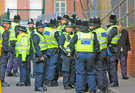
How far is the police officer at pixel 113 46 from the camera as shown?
1088 centimetres

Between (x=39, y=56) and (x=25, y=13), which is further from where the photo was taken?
(x=25, y=13)

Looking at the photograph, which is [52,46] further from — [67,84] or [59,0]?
[59,0]

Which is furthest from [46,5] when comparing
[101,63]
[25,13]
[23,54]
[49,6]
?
[101,63]

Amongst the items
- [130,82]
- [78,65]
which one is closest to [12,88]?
[78,65]

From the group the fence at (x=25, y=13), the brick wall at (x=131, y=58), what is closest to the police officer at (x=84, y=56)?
the brick wall at (x=131, y=58)

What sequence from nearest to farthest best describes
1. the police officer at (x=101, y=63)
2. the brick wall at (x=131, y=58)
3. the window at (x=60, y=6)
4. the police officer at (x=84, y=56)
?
the police officer at (x=84, y=56)
the police officer at (x=101, y=63)
the brick wall at (x=131, y=58)
the window at (x=60, y=6)

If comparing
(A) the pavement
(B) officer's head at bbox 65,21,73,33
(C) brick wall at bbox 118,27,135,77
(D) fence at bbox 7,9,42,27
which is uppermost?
(D) fence at bbox 7,9,42,27

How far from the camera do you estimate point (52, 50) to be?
39.0 ft

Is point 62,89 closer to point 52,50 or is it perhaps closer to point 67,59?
point 67,59

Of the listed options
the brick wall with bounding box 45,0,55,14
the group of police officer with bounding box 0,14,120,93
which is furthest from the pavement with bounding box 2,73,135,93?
the brick wall with bounding box 45,0,55,14

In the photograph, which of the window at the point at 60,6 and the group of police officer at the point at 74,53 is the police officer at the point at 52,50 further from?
the window at the point at 60,6

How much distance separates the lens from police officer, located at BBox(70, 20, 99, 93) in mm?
9742

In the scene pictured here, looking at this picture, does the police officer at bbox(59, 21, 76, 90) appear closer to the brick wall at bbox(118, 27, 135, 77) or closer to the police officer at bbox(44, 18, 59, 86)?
the police officer at bbox(44, 18, 59, 86)

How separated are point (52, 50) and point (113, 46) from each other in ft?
6.77
